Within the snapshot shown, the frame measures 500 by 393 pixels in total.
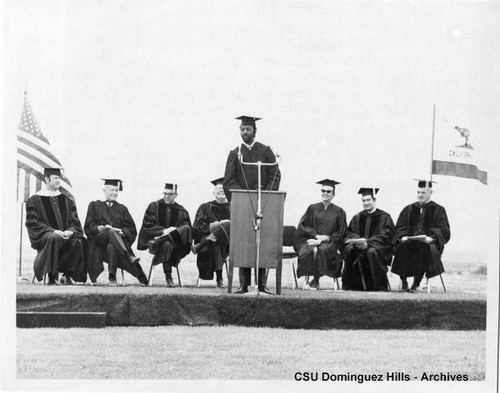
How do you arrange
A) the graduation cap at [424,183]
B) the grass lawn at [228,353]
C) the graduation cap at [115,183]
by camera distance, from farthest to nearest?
the graduation cap at [424,183] → the graduation cap at [115,183] → the grass lawn at [228,353]

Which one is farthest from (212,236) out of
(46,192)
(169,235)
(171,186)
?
(46,192)

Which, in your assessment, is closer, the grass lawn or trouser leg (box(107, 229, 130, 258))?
the grass lawn

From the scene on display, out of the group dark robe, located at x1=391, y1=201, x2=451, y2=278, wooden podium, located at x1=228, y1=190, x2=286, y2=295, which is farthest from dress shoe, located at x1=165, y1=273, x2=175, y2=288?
dark robe, located at x1=391, y1=201, x2=451, y2=278

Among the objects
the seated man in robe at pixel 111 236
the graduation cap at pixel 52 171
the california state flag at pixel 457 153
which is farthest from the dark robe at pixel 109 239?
the california state flag at pixel 457 153

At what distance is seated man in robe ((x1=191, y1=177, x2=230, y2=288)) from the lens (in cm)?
1189

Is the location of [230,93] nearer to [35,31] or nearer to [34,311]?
[35,31]

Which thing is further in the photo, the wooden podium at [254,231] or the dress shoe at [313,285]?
the dress shoe at [313,285]

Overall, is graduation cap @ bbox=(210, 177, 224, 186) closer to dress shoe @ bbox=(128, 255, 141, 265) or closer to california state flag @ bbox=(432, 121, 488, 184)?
dress shoe @ bbox=(128, 255, 141, 265)

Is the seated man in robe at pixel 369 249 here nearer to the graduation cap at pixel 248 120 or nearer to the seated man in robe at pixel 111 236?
the graduation cap at pixel 248 120

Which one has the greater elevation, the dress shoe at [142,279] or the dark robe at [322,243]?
the dark robe at [322,243]

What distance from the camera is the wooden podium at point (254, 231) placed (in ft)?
36.7

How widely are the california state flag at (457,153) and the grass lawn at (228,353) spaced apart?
1879 millimetres

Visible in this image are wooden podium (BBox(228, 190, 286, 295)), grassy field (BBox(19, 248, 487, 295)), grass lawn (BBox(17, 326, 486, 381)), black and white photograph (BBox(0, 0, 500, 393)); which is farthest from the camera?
grassy field (BBox(19, 248, 487, 295))

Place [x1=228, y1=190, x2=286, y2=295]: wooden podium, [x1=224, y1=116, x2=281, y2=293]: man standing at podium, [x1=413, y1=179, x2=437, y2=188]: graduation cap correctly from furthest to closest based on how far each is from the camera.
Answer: [x1=413, y1=179, x2=437, y2=188]: graduation cap → [x1=224, y1=116, x2=281, y2=293]: man standing at podium → [x1=228, y1=190, x2=286, y2=295]: wooden podium
